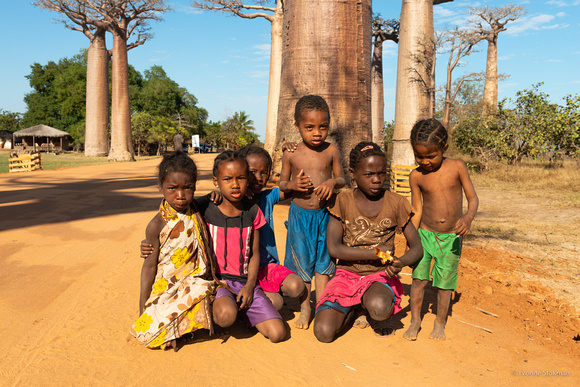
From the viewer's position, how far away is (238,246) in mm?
2760

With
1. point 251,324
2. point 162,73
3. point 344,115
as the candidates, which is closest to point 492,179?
point 344,115

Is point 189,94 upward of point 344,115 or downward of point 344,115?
upward

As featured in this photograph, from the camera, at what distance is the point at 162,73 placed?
2064 inches

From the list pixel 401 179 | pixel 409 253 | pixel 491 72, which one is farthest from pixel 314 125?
pixel 491 72

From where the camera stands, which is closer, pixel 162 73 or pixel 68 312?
pixel 68 312

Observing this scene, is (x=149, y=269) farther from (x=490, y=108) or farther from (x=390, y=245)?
(x=490, y=108)

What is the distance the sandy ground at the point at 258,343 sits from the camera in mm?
2201

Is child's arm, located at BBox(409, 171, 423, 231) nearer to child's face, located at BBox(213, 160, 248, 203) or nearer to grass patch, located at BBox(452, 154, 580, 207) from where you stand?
child's face, located at BBox(213, 160, 248, 203)

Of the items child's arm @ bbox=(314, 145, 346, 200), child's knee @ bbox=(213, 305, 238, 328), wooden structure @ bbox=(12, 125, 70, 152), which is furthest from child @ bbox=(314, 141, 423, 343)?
wooden structure @ bbox=(12, 125, 70, 152)

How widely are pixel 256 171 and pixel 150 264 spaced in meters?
0.95

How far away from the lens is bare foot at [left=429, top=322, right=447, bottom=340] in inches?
106

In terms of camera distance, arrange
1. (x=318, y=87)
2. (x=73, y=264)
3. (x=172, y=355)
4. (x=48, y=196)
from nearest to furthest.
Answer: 1. (x=172, y=355)
2. (x=73, y=264)
3. (x=318, y=87)
4. (x=48, y=196)

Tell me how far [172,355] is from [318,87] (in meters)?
3.92

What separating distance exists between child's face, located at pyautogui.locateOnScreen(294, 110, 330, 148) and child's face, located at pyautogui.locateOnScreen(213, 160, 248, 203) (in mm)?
571
